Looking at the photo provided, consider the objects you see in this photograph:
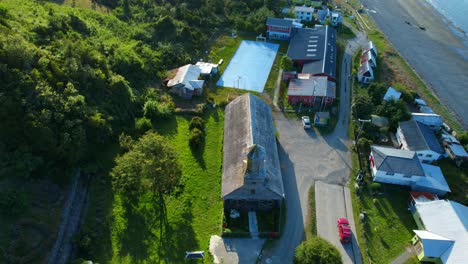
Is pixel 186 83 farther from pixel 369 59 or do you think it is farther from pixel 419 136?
pixel 419 136

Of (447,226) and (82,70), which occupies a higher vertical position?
(82,70)

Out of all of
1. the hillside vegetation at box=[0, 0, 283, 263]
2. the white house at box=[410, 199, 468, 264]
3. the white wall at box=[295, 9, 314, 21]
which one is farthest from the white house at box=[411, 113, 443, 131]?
the white wall at box=[295, 9, 314, 21]

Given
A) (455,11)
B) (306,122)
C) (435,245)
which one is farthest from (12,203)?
(455,11)

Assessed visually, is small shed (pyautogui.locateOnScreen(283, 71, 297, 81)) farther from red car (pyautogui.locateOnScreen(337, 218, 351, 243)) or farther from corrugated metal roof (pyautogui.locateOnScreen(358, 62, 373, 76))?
red car (pyautogui.locateOnScreen(337, 218, 351, 243))

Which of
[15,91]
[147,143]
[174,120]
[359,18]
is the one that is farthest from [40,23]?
[359,18]

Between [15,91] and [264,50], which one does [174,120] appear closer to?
[15,91]
